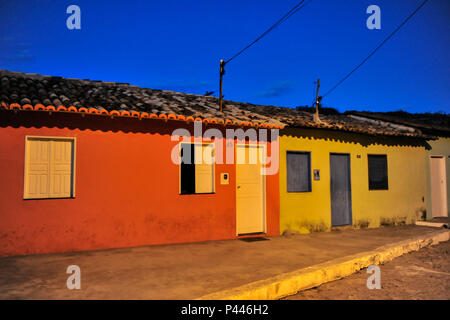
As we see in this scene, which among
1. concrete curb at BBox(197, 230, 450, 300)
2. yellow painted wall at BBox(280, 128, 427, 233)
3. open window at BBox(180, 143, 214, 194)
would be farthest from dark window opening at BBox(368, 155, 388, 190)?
open window at BBox(180, 143, 214, 194)

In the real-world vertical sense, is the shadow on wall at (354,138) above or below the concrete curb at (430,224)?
above

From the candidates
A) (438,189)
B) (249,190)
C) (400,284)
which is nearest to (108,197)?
(249,190)

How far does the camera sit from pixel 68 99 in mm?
7258

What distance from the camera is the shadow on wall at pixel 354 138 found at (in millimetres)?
9780

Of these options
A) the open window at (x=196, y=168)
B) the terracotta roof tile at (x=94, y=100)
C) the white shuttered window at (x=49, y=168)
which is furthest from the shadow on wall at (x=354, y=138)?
the white shuttered window at (x=49, y=168)

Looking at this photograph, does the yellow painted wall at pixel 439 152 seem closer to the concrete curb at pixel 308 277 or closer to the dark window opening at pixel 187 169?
the concrete curb at pixel 308 277

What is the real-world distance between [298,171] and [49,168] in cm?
638

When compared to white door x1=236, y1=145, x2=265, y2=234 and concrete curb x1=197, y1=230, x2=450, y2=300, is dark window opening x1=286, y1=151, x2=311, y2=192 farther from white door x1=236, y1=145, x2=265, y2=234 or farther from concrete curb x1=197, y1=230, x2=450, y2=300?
concrete curb x1=197, y1=230, x2=450, y2=300

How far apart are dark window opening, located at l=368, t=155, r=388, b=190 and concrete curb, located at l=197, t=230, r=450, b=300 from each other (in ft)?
13.1

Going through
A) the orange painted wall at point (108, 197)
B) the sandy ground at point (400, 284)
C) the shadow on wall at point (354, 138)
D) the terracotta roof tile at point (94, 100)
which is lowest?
the sandy ground at point (400, 284)

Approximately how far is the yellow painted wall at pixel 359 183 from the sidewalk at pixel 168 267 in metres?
1.42

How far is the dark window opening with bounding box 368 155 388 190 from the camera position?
11.4m
